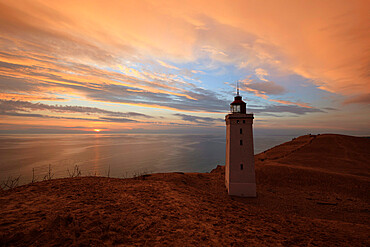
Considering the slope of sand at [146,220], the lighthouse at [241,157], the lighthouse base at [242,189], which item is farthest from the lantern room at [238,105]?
the slope of sand at [146,220]

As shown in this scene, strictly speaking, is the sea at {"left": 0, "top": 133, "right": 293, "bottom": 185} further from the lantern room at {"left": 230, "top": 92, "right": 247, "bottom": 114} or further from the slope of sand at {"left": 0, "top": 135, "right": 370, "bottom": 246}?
the lantern room at {"left": 230, "top": 92, "right": 247, "bottom": 114}

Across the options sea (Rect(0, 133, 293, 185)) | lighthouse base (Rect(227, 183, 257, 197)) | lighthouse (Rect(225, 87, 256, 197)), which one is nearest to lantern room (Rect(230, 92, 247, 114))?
lighthouse (Rect(225, 87, 256, 197))

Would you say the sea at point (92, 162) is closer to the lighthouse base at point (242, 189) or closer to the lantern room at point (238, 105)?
the lighthouse base at point (242, 189)

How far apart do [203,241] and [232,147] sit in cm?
1187

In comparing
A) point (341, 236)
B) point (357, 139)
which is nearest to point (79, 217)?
point (341, 236)

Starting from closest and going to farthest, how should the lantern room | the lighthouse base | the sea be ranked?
the lighthouse base, the lantern room, the sea

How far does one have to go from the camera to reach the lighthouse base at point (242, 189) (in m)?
16.0

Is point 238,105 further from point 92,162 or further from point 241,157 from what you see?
point 92,162

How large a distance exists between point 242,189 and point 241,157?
11.1ft

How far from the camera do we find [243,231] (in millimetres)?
6160

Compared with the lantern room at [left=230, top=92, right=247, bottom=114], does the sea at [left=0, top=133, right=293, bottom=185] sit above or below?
below

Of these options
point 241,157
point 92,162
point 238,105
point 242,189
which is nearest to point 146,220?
point 241,157

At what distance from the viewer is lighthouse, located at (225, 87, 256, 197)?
1582cm

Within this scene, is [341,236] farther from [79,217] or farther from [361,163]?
[361,163]
